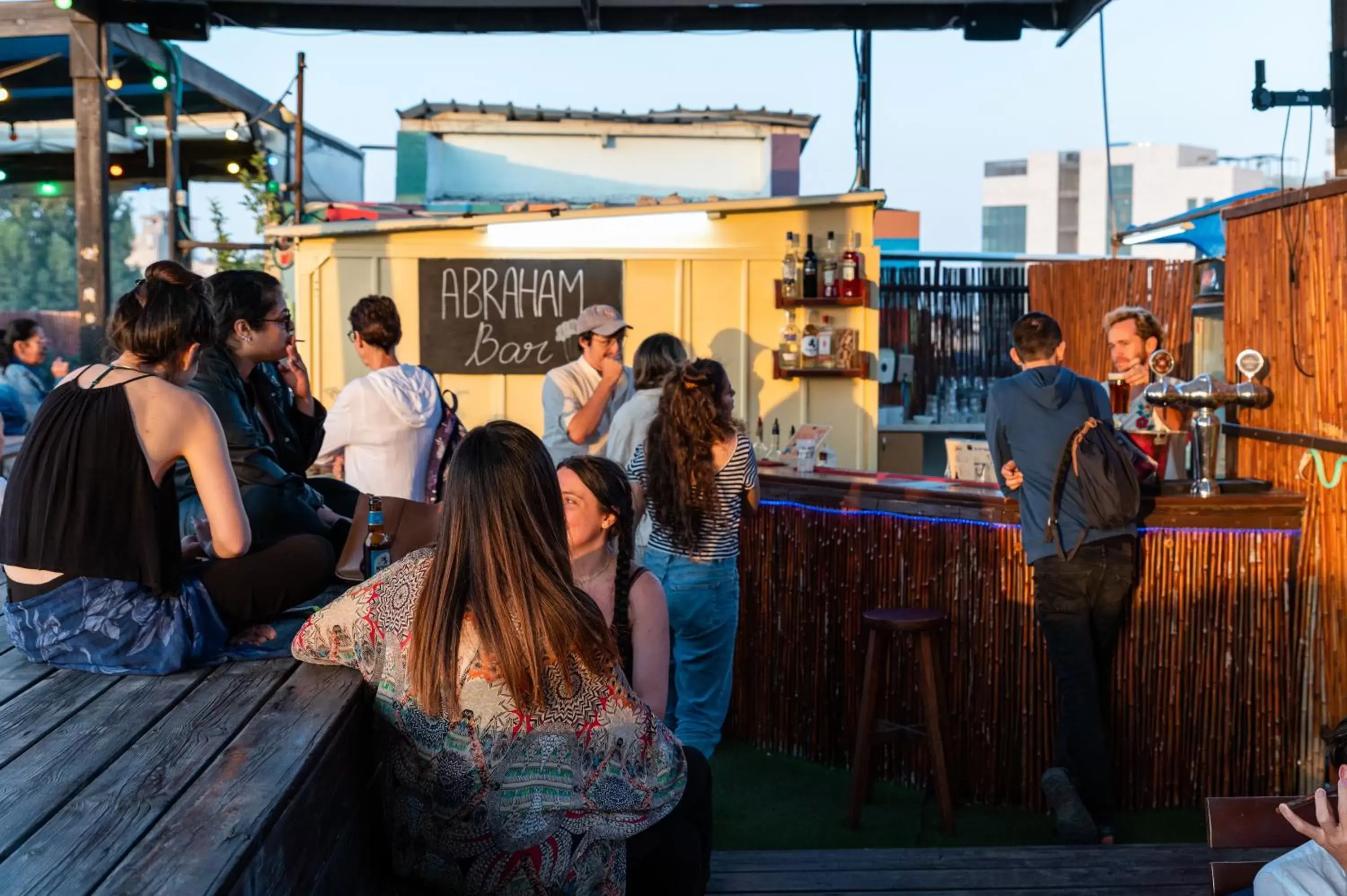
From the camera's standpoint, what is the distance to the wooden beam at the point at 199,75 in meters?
8.24

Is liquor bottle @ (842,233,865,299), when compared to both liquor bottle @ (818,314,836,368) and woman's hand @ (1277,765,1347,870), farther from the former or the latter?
woman's hand @ (1277,765,1347,870)

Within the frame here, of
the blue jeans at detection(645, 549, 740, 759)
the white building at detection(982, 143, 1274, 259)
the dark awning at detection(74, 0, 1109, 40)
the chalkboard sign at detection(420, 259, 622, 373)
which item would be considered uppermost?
the white building at detection(982, 143, 1274, 259)

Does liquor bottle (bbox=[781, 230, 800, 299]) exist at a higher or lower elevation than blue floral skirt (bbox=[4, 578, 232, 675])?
higher

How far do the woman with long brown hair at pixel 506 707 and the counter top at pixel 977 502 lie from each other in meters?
2.62

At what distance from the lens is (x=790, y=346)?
8312mm

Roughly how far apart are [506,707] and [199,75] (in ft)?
34.4

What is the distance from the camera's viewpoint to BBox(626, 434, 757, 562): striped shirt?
4.38 metres

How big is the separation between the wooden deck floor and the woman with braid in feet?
2.16

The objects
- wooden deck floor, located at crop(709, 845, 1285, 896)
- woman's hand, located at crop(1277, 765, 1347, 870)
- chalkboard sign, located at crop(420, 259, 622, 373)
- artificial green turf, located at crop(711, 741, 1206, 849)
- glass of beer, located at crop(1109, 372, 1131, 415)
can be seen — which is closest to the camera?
woman's hand, located at crop(1277, 765, 1347, 870)

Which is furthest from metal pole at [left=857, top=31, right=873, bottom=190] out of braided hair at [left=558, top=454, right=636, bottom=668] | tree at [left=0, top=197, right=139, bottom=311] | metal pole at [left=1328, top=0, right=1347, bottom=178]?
tree at [left=0, top=197, right=139, bottom=311]

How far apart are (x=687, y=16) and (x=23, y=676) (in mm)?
4893

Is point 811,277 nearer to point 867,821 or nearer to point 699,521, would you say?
point 699,521

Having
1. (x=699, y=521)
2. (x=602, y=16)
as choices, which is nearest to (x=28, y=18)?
(x=602, y=16)

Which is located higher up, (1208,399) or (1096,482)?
(1208,399)
